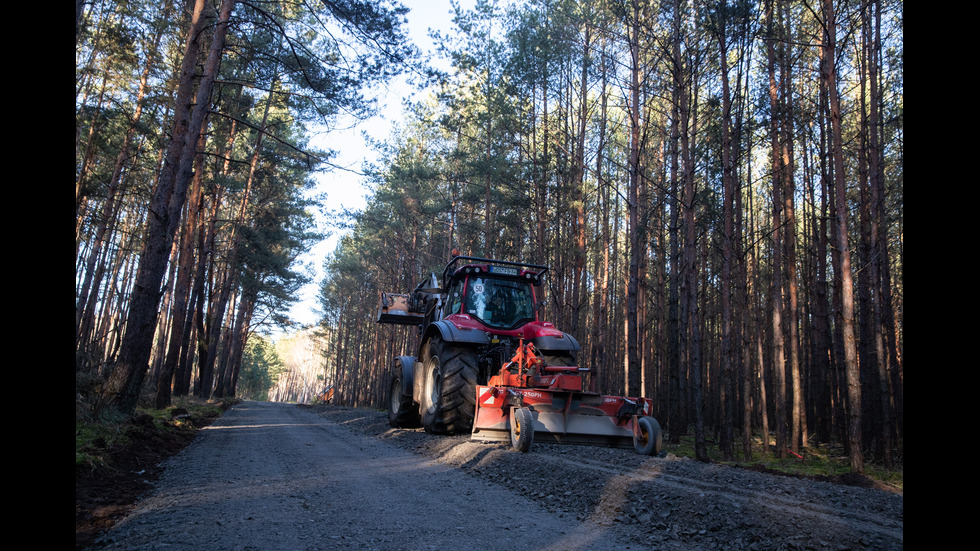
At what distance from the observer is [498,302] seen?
9281 mm

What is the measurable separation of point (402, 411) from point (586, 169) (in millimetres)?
9697

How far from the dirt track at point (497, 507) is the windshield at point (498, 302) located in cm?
322

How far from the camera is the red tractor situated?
23.5 feet

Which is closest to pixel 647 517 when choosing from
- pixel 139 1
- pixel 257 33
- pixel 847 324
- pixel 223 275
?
pixel 847 324

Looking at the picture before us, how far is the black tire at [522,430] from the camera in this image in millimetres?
6550

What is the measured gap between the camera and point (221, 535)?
3.13m

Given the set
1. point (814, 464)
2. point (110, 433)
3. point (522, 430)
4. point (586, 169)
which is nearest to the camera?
point (110, 433)

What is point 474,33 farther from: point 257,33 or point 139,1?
point 139,1

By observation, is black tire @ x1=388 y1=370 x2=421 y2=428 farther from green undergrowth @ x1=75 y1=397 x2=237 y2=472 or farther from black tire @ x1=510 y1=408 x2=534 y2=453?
black tire @ x1=510 y1=408 x2=534 y2=453

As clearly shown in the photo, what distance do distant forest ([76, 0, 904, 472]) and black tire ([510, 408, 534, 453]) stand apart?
137 inches

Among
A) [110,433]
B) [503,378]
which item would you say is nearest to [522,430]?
[503,378]

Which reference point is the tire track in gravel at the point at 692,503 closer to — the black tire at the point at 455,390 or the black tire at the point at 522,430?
the black tire at the point at 522,430

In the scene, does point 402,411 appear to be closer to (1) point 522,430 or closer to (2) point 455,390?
(2) point 455,390

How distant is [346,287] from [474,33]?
27022 mm
